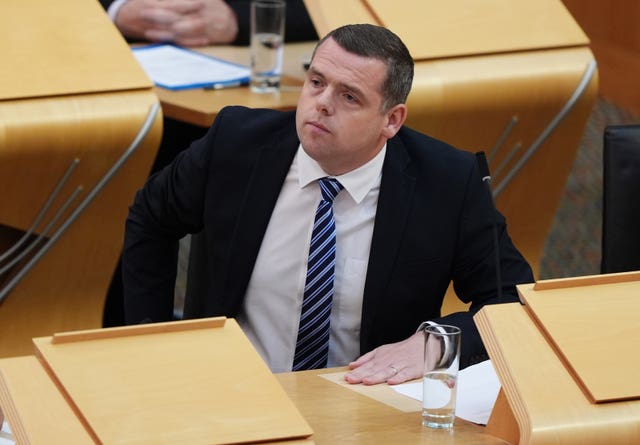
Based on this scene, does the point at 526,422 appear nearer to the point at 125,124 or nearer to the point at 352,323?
the point at 352,323

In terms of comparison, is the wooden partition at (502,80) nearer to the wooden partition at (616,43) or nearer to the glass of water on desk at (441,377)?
the wooden partition at (616,43)

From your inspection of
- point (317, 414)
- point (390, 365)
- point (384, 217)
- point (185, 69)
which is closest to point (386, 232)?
point (384, 217)

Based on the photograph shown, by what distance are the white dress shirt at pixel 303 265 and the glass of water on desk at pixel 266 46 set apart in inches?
37.4

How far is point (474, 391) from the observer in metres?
2.01

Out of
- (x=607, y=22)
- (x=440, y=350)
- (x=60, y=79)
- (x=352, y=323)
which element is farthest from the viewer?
(x=607, y=22)

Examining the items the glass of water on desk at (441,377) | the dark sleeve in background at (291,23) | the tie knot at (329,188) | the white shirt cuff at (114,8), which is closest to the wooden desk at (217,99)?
the dark sleeve in background at (291,23)

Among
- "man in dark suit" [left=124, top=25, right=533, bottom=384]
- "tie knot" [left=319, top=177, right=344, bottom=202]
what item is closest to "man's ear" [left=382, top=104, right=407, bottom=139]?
"man in dark suit" [left=124, top=25, right=533, bottom=384]

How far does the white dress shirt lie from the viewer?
241cm

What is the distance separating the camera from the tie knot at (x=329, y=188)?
2.41m

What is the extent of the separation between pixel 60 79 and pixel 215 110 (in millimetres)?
443

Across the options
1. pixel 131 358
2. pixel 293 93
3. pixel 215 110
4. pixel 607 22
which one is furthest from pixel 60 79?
pixel 607 22

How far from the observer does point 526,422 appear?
5.45 ft

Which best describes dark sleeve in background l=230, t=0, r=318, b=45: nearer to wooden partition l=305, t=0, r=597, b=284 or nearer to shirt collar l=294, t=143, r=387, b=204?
wooden partition l=305, t=0, r=597, b=284

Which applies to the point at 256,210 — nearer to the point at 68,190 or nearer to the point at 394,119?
the point at 394,119
